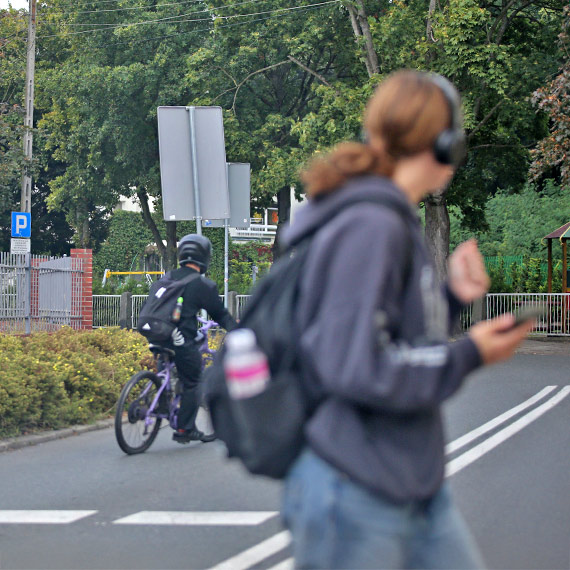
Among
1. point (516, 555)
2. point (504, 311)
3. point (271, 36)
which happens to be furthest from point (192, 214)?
point (271, 36)

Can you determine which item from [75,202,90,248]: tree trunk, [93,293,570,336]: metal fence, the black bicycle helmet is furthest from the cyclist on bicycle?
[75,202,90,248]: tree trunk

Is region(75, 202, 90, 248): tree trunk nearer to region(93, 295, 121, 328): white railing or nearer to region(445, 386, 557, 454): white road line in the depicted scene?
region(93, 295, 121, 328): white railing

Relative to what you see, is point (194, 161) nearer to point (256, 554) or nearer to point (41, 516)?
point (41, 516)

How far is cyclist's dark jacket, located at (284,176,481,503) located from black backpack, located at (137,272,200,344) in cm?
594

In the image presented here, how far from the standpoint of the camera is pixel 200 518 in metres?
→ 5.98

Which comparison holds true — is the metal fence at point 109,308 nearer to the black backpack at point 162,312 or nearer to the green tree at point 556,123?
the green tree at point 556,123

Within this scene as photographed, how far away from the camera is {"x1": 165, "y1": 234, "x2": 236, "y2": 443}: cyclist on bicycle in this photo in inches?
317

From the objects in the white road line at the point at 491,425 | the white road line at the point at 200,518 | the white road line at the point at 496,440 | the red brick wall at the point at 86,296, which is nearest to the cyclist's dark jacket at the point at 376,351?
the white road line at the point at 200,518

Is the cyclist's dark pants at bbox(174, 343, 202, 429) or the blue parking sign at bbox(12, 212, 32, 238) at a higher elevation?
the blue parking sign at bbox(12, 212, 32, 238)

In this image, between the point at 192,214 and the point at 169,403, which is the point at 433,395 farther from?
the point at 192,214

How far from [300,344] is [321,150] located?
953 inches

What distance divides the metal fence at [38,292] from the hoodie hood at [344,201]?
46.6 feet

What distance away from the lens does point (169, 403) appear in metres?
8.26

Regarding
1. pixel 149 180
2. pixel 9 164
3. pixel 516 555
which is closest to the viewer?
pixel 516 555
